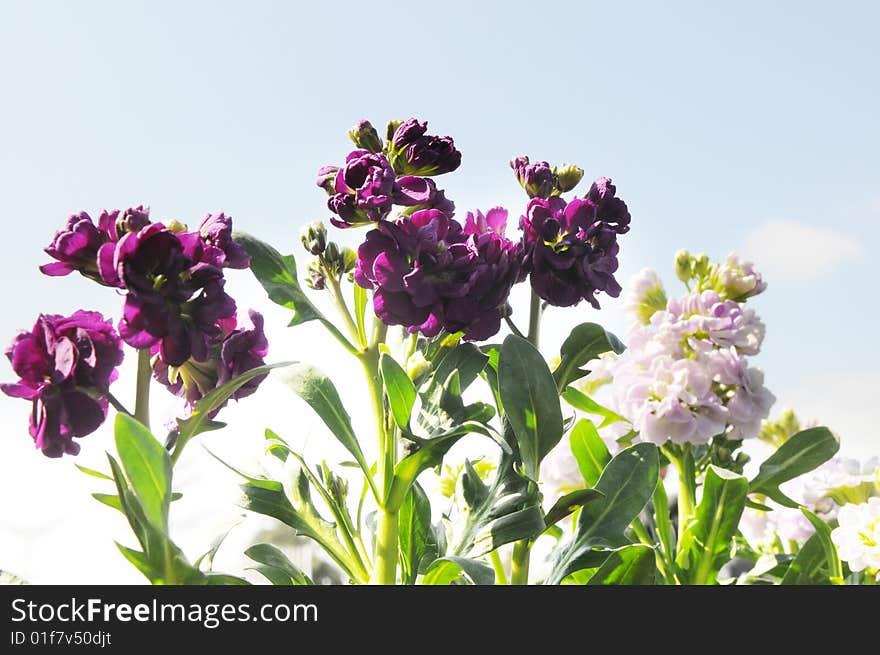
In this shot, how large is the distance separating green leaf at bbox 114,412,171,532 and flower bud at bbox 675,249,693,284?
0.98 meters

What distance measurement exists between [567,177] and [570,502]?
0.47 meters

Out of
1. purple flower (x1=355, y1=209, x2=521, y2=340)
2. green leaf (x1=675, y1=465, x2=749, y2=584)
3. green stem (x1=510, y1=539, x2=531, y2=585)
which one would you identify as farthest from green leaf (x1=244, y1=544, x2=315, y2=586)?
green leaf (x1=675, y1=465, x2=749, y2=584)

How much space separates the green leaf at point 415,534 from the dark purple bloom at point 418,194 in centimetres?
42

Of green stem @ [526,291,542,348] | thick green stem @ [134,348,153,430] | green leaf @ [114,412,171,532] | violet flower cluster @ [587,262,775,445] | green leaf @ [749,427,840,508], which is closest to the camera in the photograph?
green leaf @ [114,412,171,532]

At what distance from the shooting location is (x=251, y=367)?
119cm

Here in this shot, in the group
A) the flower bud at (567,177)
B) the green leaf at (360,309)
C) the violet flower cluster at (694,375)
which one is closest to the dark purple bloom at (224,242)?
the green leaf at (360,309)

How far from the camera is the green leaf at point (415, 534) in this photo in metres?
1.36

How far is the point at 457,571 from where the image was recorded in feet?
3.96

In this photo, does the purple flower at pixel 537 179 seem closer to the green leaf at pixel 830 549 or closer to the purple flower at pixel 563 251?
the purple flower at pixel 563 251

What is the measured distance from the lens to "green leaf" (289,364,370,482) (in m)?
1.27

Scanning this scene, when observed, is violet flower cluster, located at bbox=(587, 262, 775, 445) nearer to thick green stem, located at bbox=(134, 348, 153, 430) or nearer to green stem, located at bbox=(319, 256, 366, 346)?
green stem, located at bbox=(319, 256, 366, 346)

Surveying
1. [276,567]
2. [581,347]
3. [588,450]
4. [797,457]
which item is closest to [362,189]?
[581,347]

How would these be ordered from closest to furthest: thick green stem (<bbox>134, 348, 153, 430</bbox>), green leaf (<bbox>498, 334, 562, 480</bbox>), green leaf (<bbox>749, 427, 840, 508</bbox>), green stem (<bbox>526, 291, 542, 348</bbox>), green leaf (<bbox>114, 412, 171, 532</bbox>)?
green leaf (<bbox>114, 412, 171, 532</bbox>), thick green stem (<bbox>134, 348, 153, 430</bbox>), green leaf (<bbox>498, 334, 562, 480</bbox>), green stem (<bbox>526, 291, 542, 348</bbox>), green leaf (<bbox>749, 427, 840, 508</bbox>)

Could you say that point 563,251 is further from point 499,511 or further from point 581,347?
point 499,511
